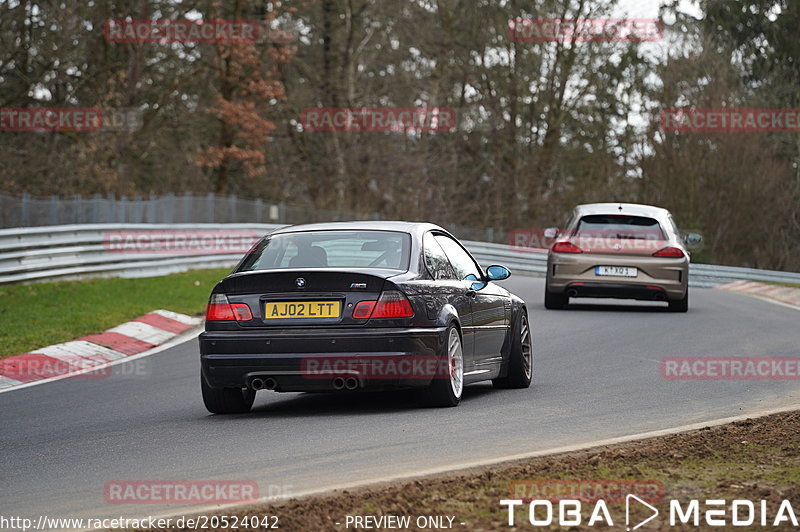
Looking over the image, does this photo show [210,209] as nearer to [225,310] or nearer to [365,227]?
[365,227]

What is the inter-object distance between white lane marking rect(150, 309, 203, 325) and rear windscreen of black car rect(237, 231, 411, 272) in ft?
28.3

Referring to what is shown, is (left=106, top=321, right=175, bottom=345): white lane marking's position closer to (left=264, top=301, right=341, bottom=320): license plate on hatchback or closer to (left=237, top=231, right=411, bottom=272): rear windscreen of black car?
(left=237, top=231, right=411, bottom=272): rear windscreen of black car

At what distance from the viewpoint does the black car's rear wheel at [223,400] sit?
982 cm

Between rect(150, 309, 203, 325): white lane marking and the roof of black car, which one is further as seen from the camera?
rect(150, 309, 203, 325): white lane marking

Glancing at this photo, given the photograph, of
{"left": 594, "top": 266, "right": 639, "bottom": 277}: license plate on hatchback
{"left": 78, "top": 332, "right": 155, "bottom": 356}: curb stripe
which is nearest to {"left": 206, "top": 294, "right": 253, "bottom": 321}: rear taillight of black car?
{"left": 78, "top": 332, "right": 155, "bottom": 356}: curb stripe

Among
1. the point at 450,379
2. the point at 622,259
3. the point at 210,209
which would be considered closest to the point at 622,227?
→ the point at 622,259

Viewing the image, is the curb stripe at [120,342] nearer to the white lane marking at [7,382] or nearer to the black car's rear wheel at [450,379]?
the white lane marking at [7,382]

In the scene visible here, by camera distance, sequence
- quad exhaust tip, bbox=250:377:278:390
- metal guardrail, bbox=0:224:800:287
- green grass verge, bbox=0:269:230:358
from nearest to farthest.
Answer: quad exhaust tip, bbox=250:377:278:390 → green grass verge, bbox=0:269:230:358 → metal guardrail, bbox=0:224:800:287

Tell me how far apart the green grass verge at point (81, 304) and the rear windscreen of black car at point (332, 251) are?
17.4 ft

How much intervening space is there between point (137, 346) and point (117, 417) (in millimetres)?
6049

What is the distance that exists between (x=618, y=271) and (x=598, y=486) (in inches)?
535

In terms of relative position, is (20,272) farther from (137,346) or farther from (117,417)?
(117,417)

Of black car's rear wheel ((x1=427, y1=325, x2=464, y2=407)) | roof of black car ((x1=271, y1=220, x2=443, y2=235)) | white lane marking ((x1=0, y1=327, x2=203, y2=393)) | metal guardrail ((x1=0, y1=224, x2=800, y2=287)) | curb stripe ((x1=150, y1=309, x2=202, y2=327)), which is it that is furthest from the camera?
metal guardrail ((x1=0, y1=224, x2=800, y2=287))

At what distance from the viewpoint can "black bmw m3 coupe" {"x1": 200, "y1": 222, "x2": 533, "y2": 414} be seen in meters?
9.24
